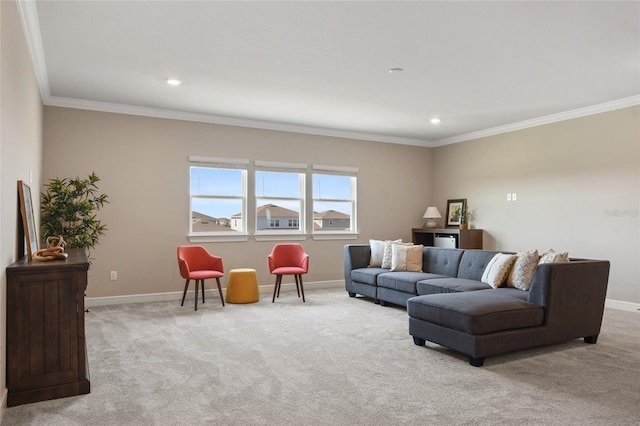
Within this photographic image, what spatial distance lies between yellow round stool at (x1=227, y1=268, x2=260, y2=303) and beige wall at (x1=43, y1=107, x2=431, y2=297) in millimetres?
727

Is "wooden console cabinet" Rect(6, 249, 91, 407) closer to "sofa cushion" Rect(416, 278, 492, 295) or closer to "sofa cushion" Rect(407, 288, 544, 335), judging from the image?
"sofa cushion" Rect(407, 288, 544, 335)

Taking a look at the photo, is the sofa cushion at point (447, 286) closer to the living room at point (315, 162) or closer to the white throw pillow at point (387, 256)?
the living room at point (315, 162)

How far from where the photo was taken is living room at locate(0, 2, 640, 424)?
583 centimetres

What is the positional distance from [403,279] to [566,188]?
9.59 feet

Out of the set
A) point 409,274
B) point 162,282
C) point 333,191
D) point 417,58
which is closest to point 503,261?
point 409,274

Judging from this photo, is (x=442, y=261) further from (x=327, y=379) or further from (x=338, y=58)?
(x=327, y=379)

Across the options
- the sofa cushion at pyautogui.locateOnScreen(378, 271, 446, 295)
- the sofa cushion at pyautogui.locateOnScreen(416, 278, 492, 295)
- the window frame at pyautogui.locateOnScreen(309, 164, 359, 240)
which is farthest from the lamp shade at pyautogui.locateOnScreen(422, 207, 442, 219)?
the sofa cushion at pyautogui.locateOnScreen(416, 278, 492, 295)

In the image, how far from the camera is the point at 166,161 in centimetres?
648

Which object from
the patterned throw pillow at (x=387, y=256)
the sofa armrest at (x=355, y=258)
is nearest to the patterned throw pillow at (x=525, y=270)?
the patterned throw pillow at (x=387, y=256)

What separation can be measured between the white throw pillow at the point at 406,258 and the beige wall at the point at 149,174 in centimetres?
168

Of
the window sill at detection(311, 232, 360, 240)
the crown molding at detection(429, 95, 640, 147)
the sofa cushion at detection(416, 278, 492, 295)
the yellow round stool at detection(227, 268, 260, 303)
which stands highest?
the crown molding at detection(429, 95, 640, 147)

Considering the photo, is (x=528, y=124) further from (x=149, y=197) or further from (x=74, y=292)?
(x=74, y=292)

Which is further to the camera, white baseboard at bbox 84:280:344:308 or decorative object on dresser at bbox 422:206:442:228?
decorative object on dresser at bbox 422:206:442:228

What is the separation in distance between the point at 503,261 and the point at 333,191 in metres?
3.65
